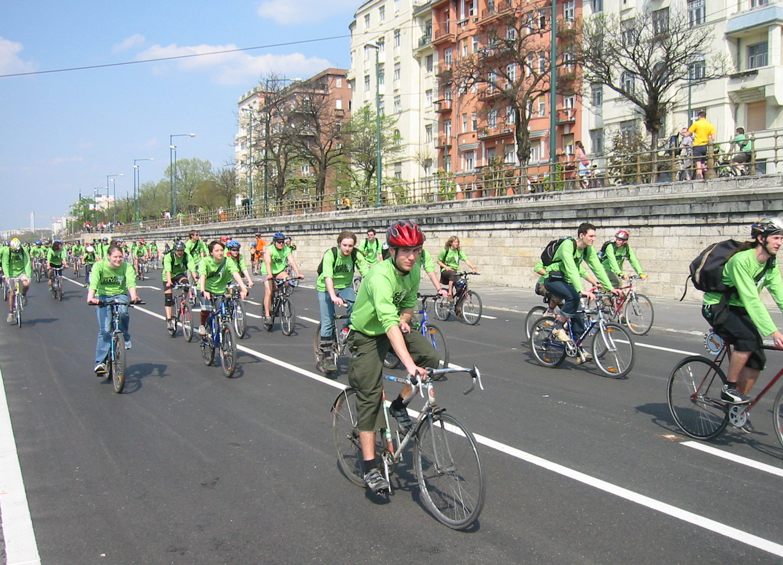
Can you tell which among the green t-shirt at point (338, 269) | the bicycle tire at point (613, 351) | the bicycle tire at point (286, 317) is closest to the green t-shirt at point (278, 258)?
the bicycle tire at point (286, 317)

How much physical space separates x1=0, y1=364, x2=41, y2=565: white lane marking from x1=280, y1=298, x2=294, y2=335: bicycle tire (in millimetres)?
7374

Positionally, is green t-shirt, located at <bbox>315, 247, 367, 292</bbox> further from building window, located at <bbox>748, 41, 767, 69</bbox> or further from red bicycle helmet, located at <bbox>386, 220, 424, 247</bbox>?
building window, located at <bbox>748, 41, 767, 69</bbox>

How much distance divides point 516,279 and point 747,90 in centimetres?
2026

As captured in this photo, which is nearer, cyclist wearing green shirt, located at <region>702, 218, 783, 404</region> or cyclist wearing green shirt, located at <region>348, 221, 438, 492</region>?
→ cyclist wearing green shirt, located at <region>348, 221, 438, 492</region>

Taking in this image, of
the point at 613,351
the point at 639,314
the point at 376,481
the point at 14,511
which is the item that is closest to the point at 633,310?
the point at 639,314

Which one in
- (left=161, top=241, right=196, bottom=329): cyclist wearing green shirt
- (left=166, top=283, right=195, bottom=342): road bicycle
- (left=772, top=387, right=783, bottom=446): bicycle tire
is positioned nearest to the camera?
(left=772, top=387, right=783, bottom=446): bicycle tire

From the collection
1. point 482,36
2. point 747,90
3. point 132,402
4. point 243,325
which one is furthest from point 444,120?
point 132,402

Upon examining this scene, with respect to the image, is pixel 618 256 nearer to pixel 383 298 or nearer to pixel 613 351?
pixel 613 351

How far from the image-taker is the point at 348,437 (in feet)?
17.5

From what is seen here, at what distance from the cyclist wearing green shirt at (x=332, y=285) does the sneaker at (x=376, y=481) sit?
4.54 meters

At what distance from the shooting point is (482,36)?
53.6 meters

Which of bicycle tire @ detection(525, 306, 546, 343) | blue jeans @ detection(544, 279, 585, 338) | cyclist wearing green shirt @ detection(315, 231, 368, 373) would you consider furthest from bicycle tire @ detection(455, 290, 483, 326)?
blue jeans @ detection(544, 279, 585, 338)

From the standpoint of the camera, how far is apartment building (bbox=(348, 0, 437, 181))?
6644cm

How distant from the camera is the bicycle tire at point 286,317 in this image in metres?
13.9
